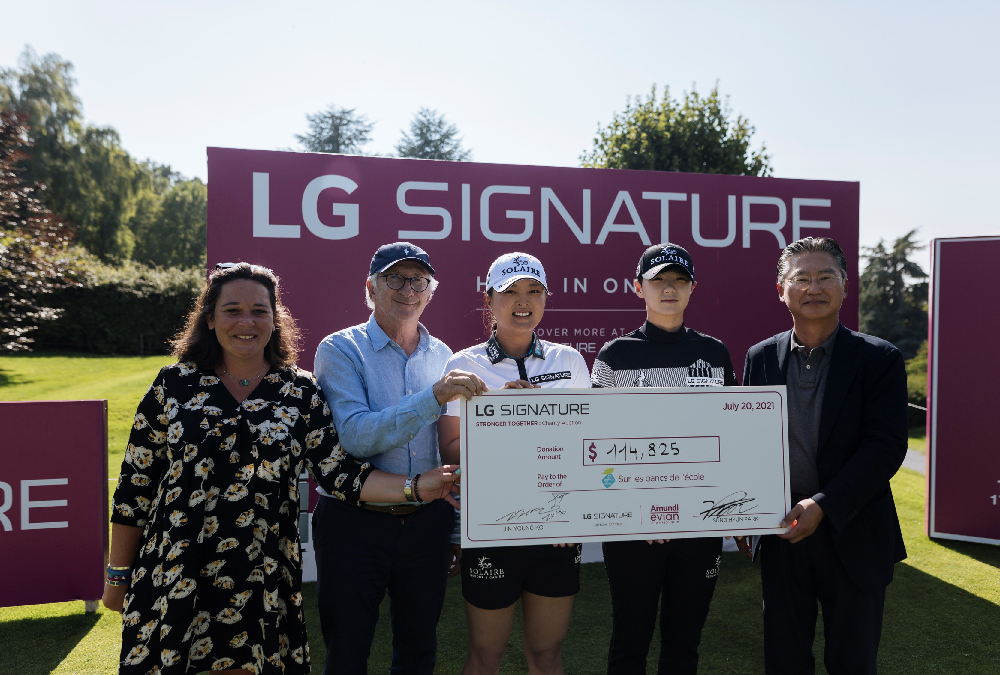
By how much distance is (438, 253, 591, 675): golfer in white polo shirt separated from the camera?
2.01 meters

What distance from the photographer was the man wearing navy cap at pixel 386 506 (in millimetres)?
1876

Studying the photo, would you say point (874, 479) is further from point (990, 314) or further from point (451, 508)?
point (990, 314)

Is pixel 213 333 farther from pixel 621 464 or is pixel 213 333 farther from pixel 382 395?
pixel 621 464

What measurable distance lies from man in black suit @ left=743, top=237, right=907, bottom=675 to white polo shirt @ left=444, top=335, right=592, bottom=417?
0.74m

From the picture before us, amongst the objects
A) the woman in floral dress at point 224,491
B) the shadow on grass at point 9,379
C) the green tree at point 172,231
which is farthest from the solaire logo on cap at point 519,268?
the green tree at point 172,231

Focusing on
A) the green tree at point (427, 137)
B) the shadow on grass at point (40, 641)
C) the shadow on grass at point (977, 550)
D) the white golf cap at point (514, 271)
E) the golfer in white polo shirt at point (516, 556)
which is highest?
the green tree at point (427, 137)

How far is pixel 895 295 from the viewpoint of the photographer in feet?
49.3

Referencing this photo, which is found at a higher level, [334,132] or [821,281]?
[334,132]

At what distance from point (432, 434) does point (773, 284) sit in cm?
346

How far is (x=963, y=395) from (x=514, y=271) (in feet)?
15.0

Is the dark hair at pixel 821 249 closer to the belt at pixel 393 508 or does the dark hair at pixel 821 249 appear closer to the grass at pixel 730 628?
the belt at pixel 393 508
